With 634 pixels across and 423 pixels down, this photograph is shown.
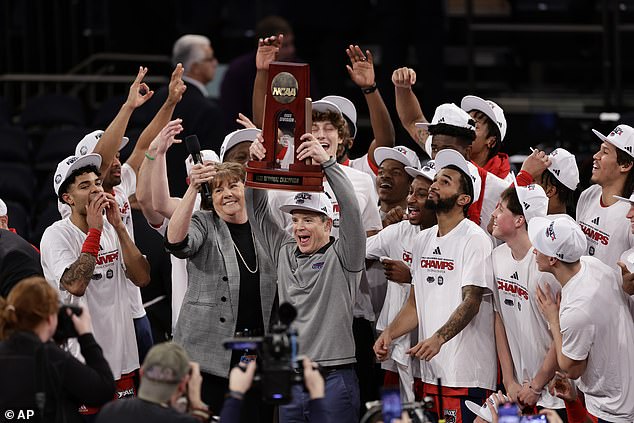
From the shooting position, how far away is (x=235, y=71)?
11.3 m

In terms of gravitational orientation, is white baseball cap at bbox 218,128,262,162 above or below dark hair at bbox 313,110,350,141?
below

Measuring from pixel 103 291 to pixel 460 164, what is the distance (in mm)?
2206

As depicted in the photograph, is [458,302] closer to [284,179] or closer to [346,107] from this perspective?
[284,179]

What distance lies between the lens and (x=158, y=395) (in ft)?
19.0

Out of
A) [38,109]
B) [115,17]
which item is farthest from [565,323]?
[115,17]

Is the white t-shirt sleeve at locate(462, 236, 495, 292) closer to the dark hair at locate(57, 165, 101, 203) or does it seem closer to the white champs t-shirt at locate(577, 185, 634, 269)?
the white champs t-shirt at locate(577, 185, 634, 269)

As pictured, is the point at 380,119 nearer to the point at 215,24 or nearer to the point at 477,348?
the point at 477,348

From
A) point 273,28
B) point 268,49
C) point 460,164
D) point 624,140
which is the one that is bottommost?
point 460,164

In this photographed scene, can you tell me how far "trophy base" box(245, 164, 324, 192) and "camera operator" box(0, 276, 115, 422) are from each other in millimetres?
1546

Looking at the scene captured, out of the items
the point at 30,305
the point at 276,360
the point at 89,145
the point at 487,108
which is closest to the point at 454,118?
the point at 487,108

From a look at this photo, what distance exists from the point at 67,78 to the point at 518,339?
7324mm

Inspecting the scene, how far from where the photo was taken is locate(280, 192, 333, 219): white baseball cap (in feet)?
25.0

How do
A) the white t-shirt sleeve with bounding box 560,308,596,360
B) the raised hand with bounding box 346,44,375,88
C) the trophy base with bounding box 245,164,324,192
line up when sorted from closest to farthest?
the white t-shirt sleeve with bounding box 560,308,596,360
the trophy base with bounding box 245,164,324,192
the raised hand with bounding box 346,44,375,88

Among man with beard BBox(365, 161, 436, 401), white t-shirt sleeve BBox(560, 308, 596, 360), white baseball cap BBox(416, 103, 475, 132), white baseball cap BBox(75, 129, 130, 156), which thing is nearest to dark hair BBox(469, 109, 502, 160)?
white baseball cap BBox(416, 103, 475, 132)
